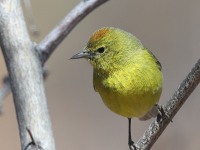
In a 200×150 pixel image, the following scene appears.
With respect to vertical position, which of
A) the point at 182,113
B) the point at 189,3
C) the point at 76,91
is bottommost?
the point at 182,113

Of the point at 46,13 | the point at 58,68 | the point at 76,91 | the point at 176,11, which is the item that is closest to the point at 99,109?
the point at 76,91

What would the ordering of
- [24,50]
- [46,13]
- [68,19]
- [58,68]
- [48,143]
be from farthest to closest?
[46,13]
[58,68]
[68,19]
[24,50]
[48,143]

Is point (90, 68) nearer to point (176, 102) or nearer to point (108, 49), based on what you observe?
point (108, 49)

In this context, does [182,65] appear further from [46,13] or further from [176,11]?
[46,13]

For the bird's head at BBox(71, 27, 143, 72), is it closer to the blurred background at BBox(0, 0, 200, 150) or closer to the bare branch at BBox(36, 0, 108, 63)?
the bare branch at BBox(36, 0, 108, 63)

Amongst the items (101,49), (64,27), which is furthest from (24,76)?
(101,49)

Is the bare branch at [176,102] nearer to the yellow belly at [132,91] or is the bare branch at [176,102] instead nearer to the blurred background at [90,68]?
the yellow belly at [132,91]
